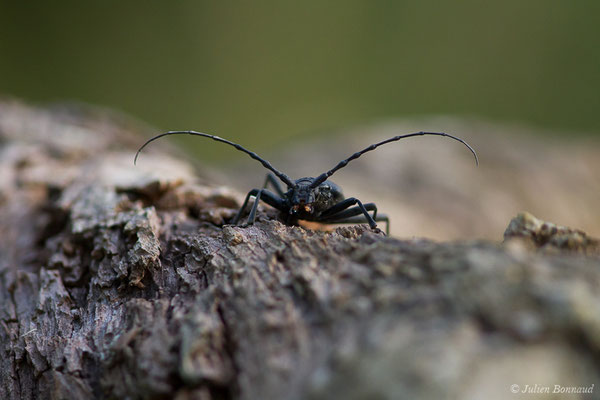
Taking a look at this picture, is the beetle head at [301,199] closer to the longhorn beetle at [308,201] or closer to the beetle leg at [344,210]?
the longhorn beetle at [308,201]

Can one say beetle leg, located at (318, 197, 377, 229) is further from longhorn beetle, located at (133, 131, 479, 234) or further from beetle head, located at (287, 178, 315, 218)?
beetle head, located at (287, 178, 315, 218)

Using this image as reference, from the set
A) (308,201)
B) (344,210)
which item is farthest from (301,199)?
(344,210)

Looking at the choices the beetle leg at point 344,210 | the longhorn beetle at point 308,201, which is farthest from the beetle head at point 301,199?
the beetle leg at point 344,210

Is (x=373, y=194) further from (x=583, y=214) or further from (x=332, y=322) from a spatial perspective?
(x=332, y=322)

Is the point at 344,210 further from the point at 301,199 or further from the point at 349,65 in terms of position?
the point at 349,65

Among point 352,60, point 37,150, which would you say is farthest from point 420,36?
point 37,150

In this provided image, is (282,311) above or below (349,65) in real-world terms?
below
